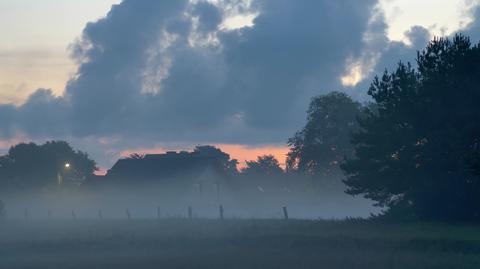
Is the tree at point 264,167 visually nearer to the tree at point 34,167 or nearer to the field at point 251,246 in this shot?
the tree at point 34,167

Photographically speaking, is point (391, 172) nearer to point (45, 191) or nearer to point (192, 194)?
point (192, 194)

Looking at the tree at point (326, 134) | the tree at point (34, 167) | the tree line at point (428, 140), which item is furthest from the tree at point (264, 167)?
the tree line at point (428, 140)

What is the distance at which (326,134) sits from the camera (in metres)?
93.2

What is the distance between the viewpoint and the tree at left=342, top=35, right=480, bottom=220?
44.0 m

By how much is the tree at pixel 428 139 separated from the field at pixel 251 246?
3.30 meters

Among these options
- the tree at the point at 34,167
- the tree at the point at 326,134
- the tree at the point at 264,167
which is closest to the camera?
the tree at the point at 326,134

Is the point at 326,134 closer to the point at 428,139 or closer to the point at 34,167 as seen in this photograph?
the point at 428,139

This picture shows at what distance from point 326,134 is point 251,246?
185ft

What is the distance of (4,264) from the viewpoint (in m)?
35.1

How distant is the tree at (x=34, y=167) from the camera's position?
130 meters

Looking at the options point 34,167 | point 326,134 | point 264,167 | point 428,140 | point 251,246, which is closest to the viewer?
point 251,246

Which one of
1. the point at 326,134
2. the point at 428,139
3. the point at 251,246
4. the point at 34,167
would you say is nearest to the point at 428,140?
Result: the point at 428,139

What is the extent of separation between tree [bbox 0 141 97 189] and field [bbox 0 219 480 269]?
8280 centimetres

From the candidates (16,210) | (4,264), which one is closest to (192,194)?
(16,210)
